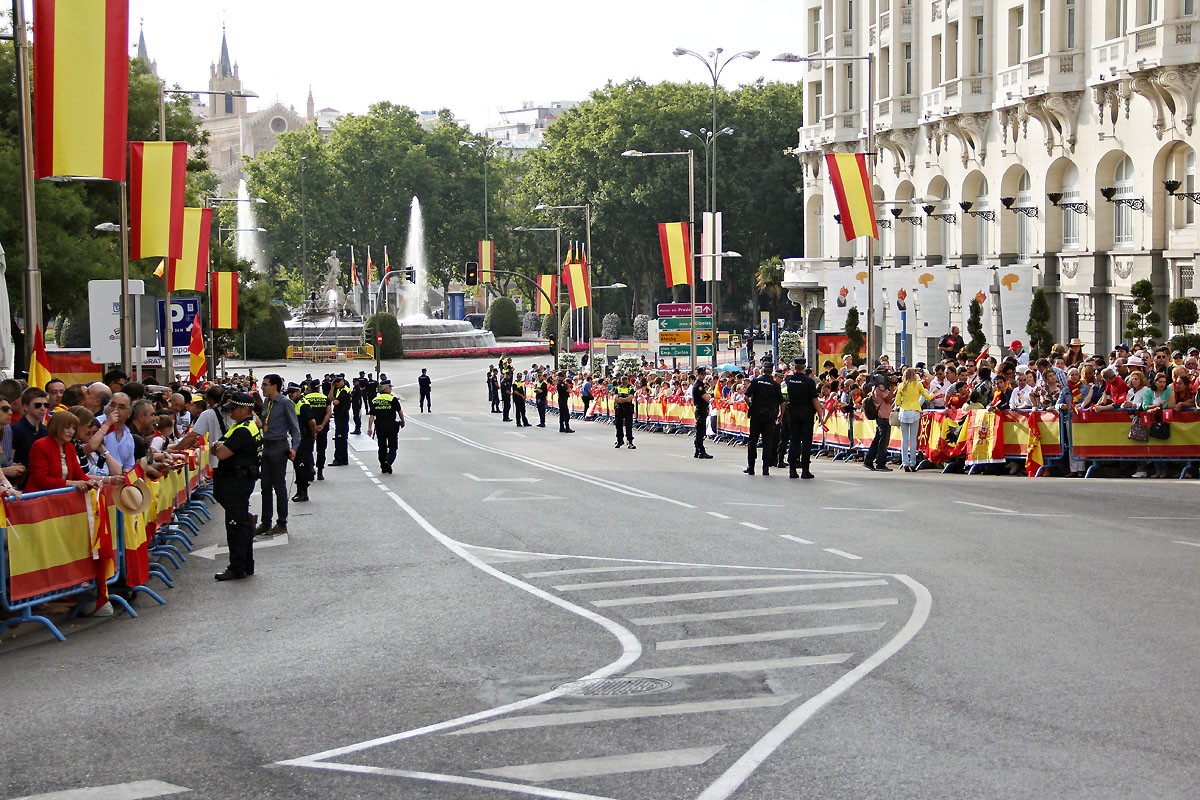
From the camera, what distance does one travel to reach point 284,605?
1348cm

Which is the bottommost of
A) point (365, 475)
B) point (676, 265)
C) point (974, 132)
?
point (365, 475)

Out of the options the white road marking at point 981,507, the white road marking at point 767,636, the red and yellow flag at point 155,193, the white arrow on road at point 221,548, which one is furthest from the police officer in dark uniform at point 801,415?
the white road marking at point 767,636

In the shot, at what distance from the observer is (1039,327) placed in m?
44.0

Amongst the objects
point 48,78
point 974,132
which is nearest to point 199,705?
point 48,78

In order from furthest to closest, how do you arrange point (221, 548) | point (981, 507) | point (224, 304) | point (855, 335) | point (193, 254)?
point (855, 335)
point (224, 304)
point (193, 254)
point (981, 507)
point (221, 548)

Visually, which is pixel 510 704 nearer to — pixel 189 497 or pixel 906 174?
pixel 189 497

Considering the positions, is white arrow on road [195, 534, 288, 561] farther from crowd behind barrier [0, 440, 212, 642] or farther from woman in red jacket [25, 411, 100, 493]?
woman in red jacket [25, 411, 100, 493]

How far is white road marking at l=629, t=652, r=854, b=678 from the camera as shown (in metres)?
10.2

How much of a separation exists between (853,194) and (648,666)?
100 feet

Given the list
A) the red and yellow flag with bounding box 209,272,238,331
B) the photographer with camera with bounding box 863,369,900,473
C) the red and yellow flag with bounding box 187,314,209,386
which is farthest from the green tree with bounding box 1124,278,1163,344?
the red and yellow flag with bounding box 209,272,238,331

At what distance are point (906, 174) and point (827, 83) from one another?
8284 mm

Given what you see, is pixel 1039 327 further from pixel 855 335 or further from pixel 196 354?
pixel 196 354

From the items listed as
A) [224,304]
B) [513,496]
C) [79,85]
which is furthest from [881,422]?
[224,304]

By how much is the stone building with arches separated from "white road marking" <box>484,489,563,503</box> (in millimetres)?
16957
